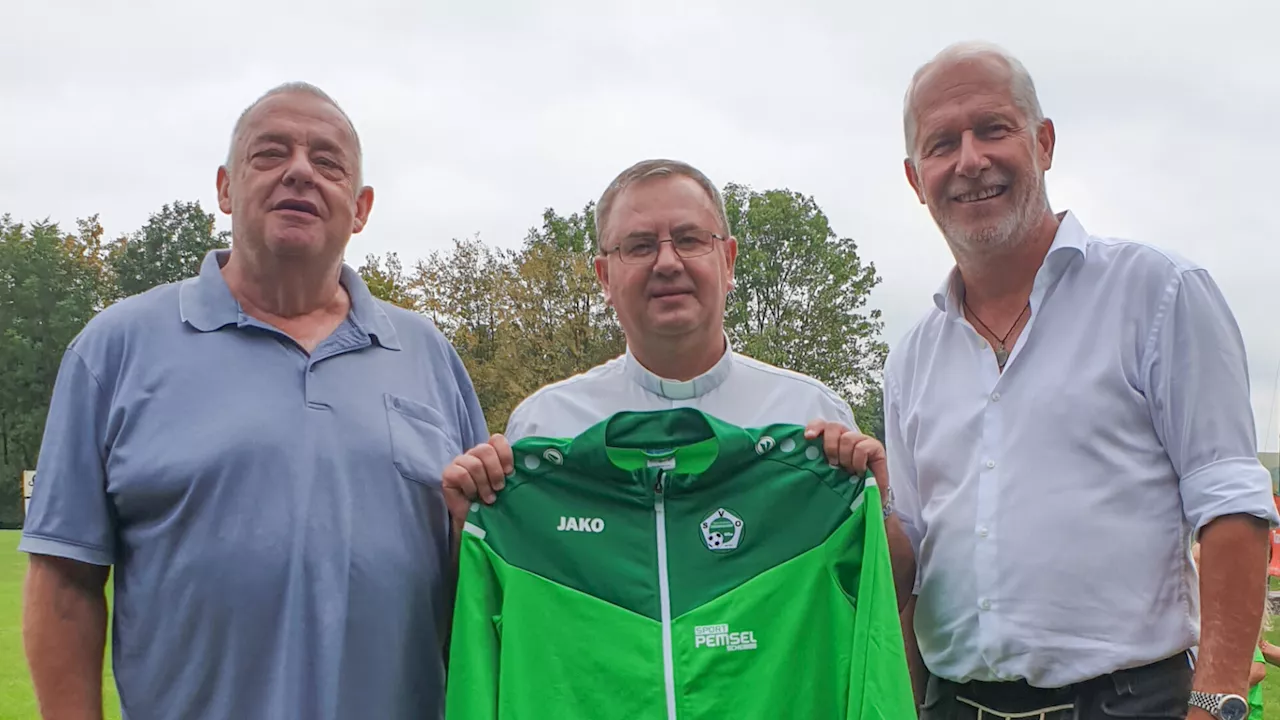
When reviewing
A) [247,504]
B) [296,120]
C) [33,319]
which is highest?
[33,319]

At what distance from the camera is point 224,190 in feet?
11.2

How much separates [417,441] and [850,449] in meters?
1.37

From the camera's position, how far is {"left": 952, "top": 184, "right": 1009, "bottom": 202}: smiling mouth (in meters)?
3.30

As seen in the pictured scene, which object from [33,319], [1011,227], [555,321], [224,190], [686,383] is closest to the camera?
[1011,227]

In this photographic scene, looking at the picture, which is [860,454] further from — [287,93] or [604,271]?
[287,93]

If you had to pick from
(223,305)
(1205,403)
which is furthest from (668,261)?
(1205,403)

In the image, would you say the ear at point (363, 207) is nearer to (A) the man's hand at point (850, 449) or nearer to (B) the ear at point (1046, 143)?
(A) the man's hand at point (850, 449)

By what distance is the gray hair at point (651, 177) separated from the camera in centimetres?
350

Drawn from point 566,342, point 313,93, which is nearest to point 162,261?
point 566,342

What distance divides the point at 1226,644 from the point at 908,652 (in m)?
1.11

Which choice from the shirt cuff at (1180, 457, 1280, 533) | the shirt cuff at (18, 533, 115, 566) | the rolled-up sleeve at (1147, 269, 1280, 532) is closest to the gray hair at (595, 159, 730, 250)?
the rolled-up sleeve at (1147, 269, 1280, 532)

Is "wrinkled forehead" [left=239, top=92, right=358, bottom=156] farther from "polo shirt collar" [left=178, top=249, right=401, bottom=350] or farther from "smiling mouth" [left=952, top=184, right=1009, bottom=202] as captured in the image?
"smiling mouth" [left=952, top=184, right=1009, bottom=202]

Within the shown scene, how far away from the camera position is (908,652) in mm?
3697

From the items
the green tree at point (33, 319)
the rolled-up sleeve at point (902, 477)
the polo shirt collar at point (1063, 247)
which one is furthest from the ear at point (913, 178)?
the green tree at point (33, 319)
